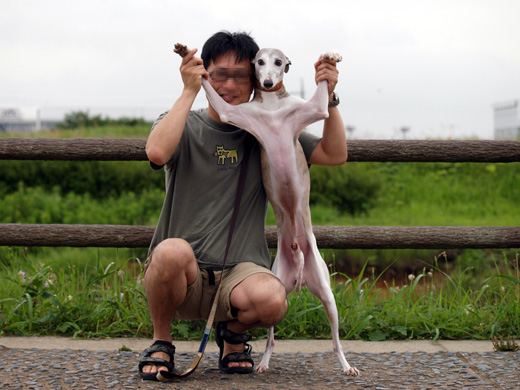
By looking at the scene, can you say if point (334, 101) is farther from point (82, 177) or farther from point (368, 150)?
point (82, 177)

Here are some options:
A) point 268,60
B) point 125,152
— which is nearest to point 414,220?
point 125,152

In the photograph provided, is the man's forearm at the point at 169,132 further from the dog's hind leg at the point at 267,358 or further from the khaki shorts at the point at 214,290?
the dog's hind leg at the point at 267,358

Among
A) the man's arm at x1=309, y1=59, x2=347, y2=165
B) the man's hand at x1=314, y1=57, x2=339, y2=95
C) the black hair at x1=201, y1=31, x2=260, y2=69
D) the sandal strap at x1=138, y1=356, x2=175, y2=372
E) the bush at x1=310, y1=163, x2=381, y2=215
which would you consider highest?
the black hair at x1=201, y1=31, x2=260, y2=69

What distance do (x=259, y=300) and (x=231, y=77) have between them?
108 cm

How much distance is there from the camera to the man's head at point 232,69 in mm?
2920

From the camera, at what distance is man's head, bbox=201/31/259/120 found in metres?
2.92

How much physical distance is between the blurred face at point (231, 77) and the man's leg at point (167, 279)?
753 millimetres

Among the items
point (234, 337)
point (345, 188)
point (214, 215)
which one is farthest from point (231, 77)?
point (345, 188)

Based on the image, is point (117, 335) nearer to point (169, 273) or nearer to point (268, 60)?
point (169, 273)

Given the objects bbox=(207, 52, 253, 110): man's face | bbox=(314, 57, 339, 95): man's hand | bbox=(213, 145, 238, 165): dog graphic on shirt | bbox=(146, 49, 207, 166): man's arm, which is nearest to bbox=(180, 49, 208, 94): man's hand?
bbox=(146, 49, 207, 166): man's arm

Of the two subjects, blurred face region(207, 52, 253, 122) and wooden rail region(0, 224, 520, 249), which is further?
wooden rail region(0, 224, 520, 249)

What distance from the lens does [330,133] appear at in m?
2.95

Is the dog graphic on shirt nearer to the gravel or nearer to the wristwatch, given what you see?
the wristwatch

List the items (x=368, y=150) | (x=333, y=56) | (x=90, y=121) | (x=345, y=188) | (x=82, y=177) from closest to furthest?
(x=333, y=56) → (x=368, y=150) → (x=345, y=188) → (x=82, y=177) → (x=90, y=121)
